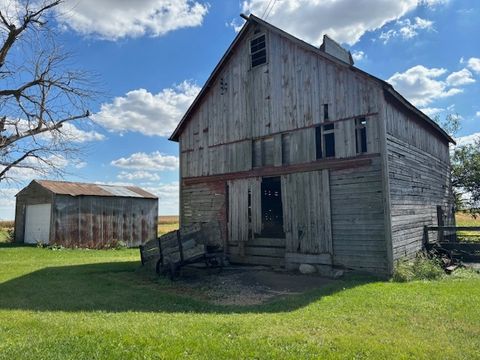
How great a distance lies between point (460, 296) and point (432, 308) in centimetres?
160

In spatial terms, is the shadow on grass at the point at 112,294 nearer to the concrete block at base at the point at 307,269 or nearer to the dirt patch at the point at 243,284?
the dirt patch at the point at 243,284

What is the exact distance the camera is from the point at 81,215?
25.5m

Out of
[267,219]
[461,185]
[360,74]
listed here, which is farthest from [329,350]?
[461,185]

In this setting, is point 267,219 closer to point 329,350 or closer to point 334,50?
point 334,50

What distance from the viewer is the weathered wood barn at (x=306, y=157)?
11.9m

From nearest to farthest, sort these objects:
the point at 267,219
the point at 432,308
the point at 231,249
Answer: the point at 432,308 → the point at 231,249 → the point at 267,219

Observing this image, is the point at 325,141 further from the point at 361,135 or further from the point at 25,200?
the point at 25,200

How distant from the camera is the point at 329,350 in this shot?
5363mm

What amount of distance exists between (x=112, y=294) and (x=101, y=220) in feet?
58.5

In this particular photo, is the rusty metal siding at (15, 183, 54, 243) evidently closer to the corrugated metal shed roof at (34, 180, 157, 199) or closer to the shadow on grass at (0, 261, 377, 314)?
the corrugated metal shed roof at (34, 180, 157, 199)

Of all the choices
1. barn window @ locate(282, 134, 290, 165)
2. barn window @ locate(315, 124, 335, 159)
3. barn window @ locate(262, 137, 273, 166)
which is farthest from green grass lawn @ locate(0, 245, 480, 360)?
barn window @ locate(262, 137, 273, 166)

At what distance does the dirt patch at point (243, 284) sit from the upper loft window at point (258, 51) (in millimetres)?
8037

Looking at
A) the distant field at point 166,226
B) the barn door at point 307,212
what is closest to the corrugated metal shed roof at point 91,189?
the distant field at point 166,226

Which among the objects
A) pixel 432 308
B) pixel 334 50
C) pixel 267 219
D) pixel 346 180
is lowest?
pixel 432 308
